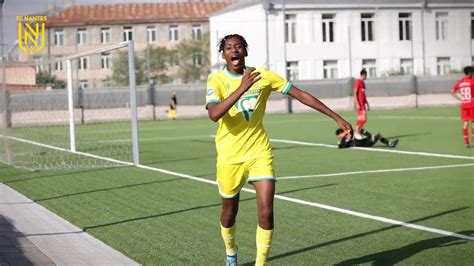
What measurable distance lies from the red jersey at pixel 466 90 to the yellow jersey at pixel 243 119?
54.1ft

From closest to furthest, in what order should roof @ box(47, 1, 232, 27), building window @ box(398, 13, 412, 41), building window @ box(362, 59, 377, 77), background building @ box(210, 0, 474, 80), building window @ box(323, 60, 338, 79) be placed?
background building @ box(210, 0, 474, 80) < building window @ box(398, 13, 412, 41) < building window @ box(362, 59, 377, 77) < building window @ box(323, 60, 338, 79) < roof @ box(47, 1, 232, 27)

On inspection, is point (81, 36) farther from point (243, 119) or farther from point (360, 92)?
point (243, 119)

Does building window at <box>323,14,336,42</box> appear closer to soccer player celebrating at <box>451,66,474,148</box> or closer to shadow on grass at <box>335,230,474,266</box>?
soccer player celebrating at <box>451,66,474,148</box>

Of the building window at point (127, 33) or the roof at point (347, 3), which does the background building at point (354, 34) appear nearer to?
the roof at point (347, 3)

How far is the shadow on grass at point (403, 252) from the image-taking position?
9.77 metres

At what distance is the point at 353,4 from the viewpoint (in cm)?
2919

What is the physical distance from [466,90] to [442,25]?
3356mm

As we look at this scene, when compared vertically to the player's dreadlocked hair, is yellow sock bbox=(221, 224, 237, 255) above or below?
below

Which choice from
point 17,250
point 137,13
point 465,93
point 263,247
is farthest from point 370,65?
point 263,247

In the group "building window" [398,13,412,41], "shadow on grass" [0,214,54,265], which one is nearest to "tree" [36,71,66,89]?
"building window" [398,13,412,41]

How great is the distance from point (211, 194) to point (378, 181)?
9.69ft

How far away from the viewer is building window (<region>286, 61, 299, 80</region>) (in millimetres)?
57381

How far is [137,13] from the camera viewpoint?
81000 mm

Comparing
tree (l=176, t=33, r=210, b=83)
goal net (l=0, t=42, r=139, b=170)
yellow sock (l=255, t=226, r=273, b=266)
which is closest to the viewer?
yellow sock (l=255, t=226, r=273, b=266)
